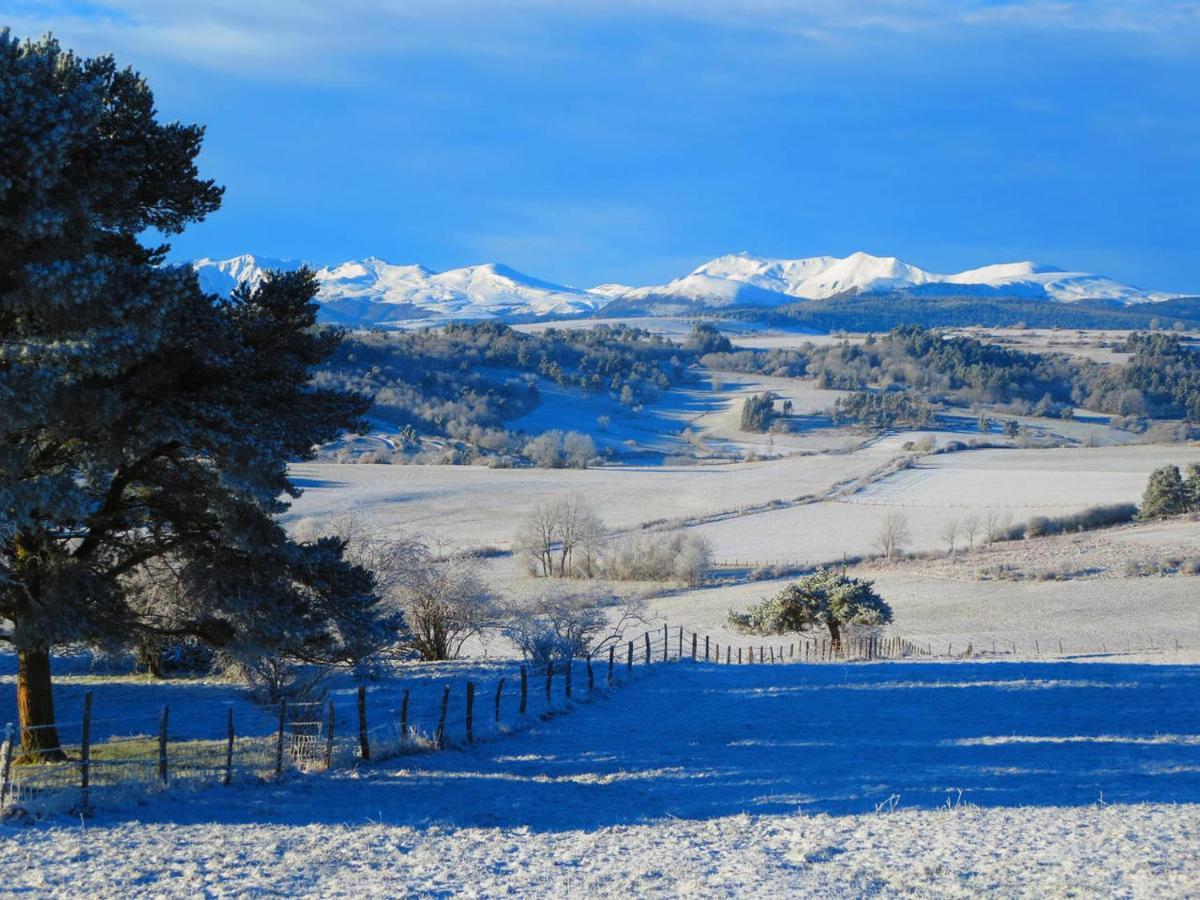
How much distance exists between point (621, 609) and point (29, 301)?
3570 cm

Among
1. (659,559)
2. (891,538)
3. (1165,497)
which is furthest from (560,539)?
(1165,497)

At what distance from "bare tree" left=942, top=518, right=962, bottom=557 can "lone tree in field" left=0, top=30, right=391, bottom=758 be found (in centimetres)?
6017

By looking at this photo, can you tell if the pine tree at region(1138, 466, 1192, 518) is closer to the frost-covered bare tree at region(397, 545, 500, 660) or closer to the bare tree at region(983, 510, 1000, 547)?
the bare tree at region(983, 510, 1000, 547)

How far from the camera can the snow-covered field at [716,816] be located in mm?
9141

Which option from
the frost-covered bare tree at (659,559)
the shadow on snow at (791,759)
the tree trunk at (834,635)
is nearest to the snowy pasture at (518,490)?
the frost-covered bare tree at (659,559)

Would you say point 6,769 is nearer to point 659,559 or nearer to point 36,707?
point 36,707

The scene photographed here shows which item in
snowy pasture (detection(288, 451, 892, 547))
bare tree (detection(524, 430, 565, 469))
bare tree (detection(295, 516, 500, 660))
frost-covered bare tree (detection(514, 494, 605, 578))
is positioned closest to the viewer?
bare tree (detection(295, 516, 500, 660))

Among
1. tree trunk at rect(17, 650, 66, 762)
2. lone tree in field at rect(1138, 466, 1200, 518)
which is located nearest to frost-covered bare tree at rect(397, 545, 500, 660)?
tree trunk at rect(17, 650, 66, 762)

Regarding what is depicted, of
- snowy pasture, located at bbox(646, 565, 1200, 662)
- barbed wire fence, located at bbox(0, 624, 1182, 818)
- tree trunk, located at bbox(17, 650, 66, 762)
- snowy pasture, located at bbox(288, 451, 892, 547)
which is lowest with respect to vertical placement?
snowy pasture, located at bbox(646, 565, 1200, 662)

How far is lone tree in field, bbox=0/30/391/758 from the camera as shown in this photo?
12273 millimetres

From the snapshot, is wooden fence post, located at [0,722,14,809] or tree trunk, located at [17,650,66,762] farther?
tree trunk, located at [17,650,66,762]

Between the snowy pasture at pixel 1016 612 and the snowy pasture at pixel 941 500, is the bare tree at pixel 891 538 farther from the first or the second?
the snowy pasture at pixel 1016 612

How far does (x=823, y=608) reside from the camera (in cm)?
3684

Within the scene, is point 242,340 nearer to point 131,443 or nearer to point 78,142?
point 131,443
